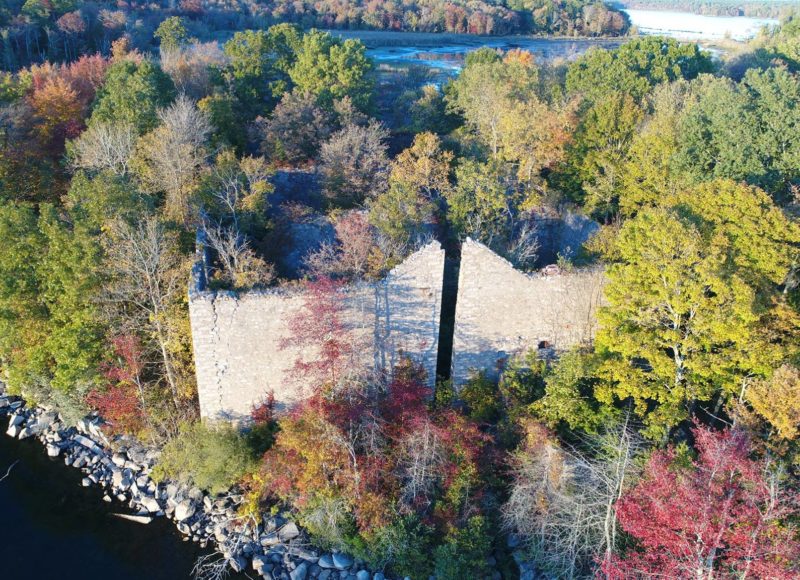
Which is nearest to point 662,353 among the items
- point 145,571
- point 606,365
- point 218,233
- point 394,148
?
point 606,365

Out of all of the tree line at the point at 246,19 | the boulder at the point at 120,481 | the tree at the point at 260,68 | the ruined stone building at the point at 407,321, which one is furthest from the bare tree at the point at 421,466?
the tree line at the point at 246,19

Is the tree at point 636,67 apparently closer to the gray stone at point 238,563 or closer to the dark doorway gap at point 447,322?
the dark doorway gap at point 447,322

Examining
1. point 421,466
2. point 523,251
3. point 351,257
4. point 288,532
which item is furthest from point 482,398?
point 288,532

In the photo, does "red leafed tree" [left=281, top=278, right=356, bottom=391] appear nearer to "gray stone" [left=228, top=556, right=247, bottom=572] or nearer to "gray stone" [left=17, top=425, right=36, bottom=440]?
"gray stone" [left=228, top=556, right=247, bottom=572]

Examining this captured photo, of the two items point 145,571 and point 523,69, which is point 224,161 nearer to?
point 145,571

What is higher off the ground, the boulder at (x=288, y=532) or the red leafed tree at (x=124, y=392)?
the red leafed tree at (x=124, y=392)

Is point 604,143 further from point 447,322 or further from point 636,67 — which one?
point 636,67
